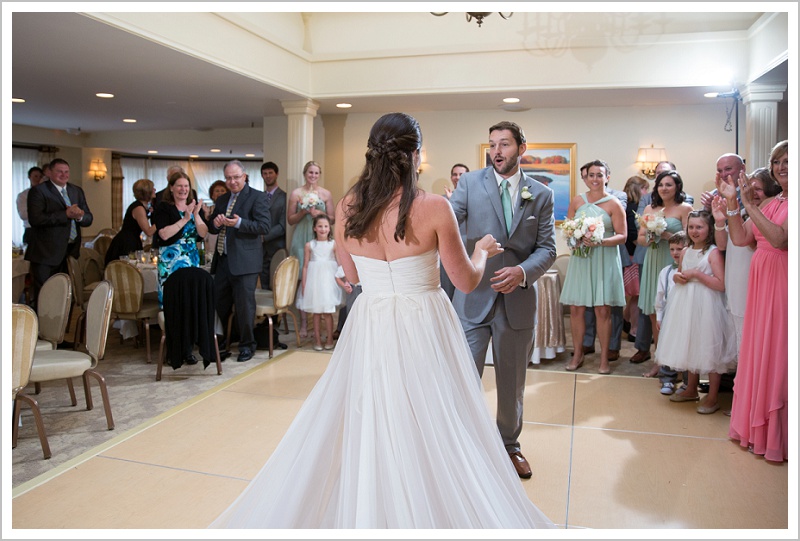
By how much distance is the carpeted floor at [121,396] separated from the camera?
3.91 meters

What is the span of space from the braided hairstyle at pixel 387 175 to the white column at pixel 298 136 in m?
5.75

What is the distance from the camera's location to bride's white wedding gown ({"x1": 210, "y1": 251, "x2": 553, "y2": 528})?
234cm

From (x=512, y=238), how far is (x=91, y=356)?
2852mm

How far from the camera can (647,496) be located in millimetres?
3275

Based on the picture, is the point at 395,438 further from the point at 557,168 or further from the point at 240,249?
the point at 557,168

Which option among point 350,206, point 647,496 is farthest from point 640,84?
point 350,206

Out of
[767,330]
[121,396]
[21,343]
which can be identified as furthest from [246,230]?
[767,330]

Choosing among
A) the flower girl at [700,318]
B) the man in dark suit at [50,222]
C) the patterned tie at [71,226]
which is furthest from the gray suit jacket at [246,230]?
the flower girl at [700,318]

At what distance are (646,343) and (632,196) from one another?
6.22ft

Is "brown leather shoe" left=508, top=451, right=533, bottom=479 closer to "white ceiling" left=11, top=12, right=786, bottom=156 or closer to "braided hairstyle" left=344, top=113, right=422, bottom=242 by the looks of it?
"braided hairstyle" left=344, top=113, right=422, bottom=242

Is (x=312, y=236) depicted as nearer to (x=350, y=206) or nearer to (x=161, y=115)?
(x=161, y=115)

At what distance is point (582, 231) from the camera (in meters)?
5.81

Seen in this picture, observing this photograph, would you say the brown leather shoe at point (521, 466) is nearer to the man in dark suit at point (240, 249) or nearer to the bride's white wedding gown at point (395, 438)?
the bride's white wedding gown at point (395, 438)

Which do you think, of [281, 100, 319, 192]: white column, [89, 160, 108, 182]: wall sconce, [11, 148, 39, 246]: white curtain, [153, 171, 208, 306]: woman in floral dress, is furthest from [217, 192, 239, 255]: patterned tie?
[11, 148, 39, 246]: white curtain
